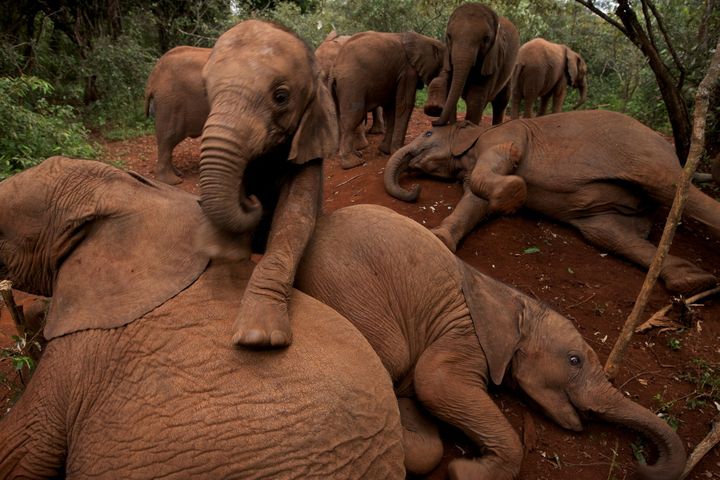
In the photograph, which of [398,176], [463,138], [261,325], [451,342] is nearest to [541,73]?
[463,138]

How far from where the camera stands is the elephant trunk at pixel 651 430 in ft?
9.46

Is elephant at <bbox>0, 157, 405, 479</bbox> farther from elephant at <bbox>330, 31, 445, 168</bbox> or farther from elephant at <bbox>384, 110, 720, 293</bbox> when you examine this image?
elephant at <bbox>330, 31, 445, 168</bbox>

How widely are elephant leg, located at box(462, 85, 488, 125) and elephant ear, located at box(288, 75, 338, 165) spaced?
5306 millimetres

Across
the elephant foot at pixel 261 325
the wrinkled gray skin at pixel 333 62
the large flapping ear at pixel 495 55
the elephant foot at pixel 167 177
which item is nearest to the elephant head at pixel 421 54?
the wrinkled gray skin at pixel 333 62

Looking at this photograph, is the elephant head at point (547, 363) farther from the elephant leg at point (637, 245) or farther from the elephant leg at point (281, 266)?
the elephant leg at point (637, 245)

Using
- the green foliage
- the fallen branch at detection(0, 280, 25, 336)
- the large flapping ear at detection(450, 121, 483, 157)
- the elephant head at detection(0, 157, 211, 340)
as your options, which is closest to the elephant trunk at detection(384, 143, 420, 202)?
the large flapping ear at detection(450, 121, 483, 157)

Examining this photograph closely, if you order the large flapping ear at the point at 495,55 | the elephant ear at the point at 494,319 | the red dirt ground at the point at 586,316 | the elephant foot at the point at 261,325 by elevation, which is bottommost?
the red dirt ground at the point at 586,316

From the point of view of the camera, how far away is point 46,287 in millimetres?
2447

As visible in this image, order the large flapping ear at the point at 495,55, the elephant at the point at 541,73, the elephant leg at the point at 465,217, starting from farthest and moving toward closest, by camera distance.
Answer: the elephant at the point at 541,73
the large flapping ear at the point at 495,55
the elephant leg at the point at 465,217

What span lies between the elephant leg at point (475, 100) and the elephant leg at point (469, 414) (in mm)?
5532

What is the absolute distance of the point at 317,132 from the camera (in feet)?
8.95

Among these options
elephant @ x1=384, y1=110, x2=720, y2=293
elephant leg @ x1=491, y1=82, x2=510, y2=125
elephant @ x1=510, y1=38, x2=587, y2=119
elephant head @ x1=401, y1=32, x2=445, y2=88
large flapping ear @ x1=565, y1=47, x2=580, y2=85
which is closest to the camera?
elephant @ x1=384, y1=110, x2=720, y2=293

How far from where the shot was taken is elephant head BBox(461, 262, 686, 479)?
3096 mm

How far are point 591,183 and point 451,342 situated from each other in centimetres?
293
